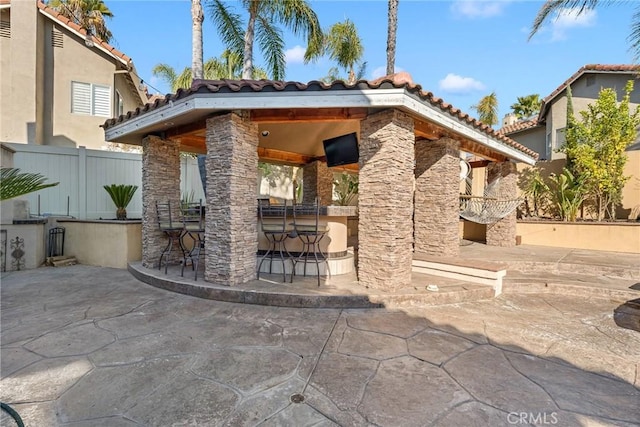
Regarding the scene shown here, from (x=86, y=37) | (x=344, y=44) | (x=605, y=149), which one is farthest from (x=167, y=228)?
(x=344, y=44)

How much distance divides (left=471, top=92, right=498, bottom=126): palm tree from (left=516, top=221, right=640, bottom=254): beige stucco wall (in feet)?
47.9

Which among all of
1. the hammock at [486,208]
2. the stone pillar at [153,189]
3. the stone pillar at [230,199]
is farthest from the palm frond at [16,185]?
the hammock at [486,208]

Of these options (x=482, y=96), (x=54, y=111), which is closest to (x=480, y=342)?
(x=54, y=111)

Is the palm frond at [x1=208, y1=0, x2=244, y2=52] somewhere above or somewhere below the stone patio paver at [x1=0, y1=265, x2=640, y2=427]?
above

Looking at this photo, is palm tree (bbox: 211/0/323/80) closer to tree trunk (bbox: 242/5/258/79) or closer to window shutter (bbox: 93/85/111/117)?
tree trunk (bbox: 242/5/258/79)

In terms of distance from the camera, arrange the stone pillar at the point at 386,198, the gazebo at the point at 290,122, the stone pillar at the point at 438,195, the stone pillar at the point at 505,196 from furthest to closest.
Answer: the stone pillar at the point at 505,196 < the stone pillar at the point at 438,195 < the stone pillar at the point at 386,198 < the gazebo at the point at 290,122

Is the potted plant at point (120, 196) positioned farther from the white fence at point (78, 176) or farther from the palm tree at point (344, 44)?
the palm tree at point (344, 44)

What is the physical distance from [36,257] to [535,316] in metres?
9.28

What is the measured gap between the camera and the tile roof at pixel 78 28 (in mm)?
9844

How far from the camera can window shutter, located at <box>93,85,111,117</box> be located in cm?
1060

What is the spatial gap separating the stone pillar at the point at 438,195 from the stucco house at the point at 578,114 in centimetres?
652

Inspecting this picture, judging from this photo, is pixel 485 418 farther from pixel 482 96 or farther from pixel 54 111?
pixel 482 96

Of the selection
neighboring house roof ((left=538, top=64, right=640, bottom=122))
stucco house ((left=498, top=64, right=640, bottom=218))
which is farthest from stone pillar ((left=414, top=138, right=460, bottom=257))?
neighboring house roof ((left=538, top=64, right=640, bottom=122))

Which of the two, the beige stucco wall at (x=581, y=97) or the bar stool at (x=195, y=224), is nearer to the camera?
the bar stool at (x=195, y=224)
